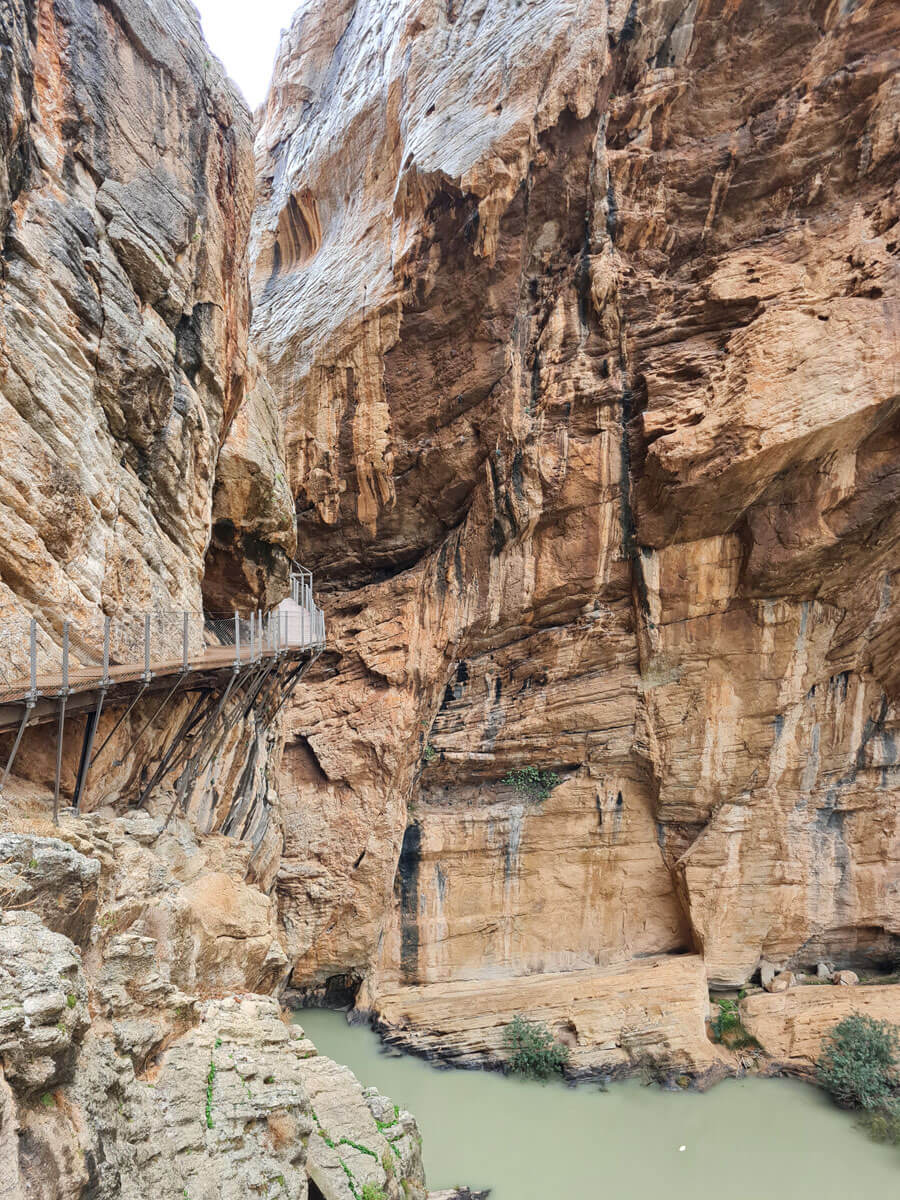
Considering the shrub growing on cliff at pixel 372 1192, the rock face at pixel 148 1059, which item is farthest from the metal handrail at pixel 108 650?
the shrub growing on cliff at pixel 372 1192

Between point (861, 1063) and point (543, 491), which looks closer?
point (861, 1063)

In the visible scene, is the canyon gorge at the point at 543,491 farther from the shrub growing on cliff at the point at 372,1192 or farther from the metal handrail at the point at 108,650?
the shrub growing on cliff at the point at 372,1192

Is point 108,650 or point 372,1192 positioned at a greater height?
point 108,650

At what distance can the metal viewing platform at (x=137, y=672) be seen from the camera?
453cm

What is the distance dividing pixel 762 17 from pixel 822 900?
616 inches

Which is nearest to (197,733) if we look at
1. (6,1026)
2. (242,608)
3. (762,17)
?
(242,608)

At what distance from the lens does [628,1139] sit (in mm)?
9141

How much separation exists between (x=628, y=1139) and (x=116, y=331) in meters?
12.3

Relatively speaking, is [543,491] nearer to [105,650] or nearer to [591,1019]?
[105,650]

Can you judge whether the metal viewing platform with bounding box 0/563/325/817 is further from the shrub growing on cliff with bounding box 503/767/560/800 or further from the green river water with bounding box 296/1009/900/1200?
the green river water with bounding box 296/1009/900/1200

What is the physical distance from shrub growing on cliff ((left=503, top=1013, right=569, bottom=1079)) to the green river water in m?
0.23

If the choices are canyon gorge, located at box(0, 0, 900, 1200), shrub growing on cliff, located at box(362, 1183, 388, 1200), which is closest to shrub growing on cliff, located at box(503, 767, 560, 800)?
canyon gorge, located at box(0, 0, 900, 1200)

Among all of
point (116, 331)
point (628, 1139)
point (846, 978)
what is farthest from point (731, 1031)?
point (116, 331)

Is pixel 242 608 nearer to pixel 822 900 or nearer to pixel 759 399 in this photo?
pixel 759 399
